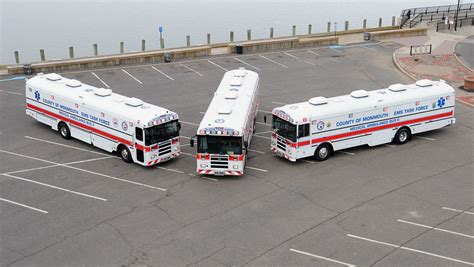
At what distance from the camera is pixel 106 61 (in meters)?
43.0

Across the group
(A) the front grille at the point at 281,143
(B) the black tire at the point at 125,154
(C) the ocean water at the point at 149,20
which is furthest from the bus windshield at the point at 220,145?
(C) the ocean water at the point at 149,20

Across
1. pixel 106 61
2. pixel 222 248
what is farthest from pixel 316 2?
pixel 222 248

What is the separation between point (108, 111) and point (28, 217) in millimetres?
6598

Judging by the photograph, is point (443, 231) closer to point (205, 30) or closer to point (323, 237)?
point (323, 237)

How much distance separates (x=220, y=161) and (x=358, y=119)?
7022 mm

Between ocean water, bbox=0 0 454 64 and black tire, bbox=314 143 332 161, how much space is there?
4708 centimetres

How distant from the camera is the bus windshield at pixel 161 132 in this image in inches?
936

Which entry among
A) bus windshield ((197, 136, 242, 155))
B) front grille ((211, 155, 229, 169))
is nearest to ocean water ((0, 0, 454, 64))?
bus windshield ((197, 136, 242, 155))

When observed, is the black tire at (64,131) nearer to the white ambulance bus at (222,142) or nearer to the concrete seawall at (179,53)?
the white ambulance bus at (222,142)

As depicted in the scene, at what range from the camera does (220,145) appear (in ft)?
75.3

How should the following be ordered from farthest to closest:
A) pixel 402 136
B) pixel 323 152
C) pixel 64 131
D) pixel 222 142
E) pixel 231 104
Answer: pixel 64 131, pixel 402 136, pixel 323 152, pixel 231 104, pixel 222 142

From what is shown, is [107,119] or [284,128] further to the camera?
[107,119]

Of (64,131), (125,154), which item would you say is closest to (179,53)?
(64,131)

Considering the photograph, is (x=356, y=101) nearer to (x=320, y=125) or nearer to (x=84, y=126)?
(x=320, y=125)
